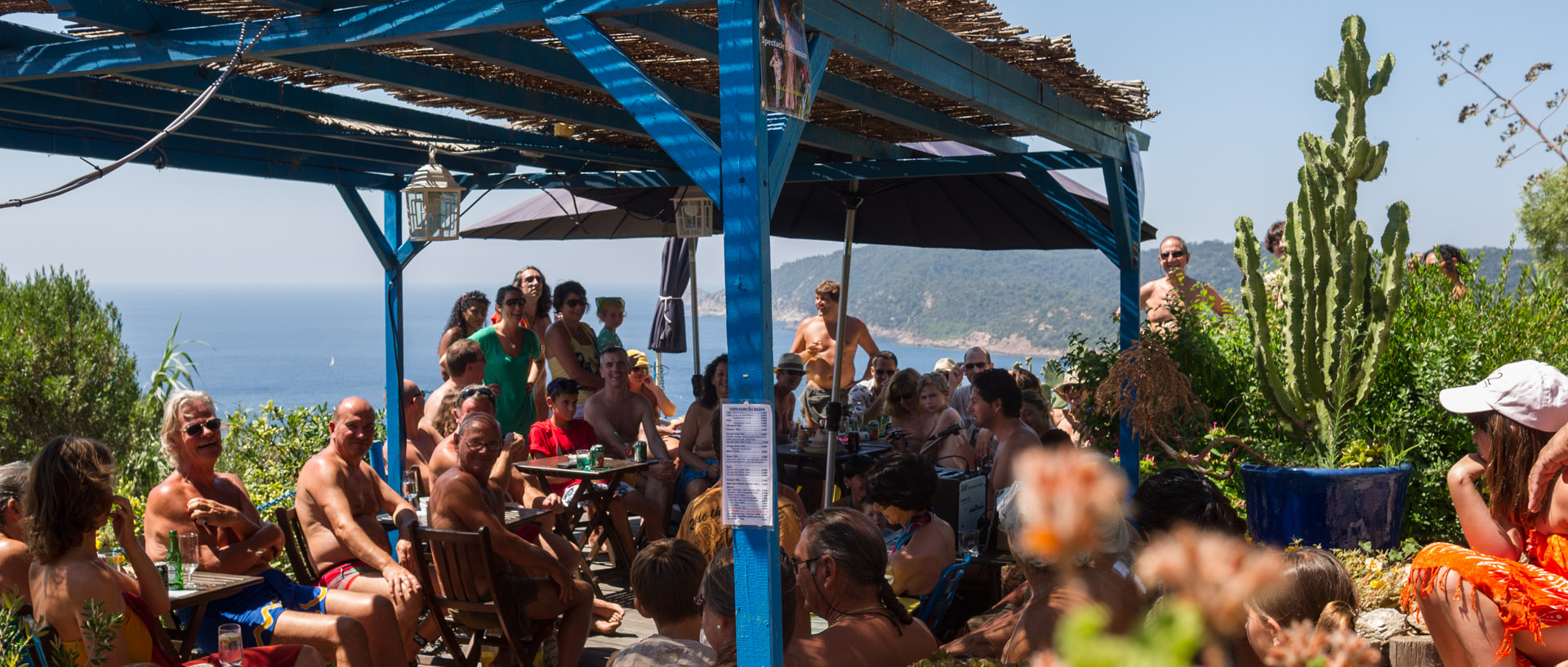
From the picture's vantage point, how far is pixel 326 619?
3967 millimetres

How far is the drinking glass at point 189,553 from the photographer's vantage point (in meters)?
3.84

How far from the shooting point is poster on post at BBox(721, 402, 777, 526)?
321 cm

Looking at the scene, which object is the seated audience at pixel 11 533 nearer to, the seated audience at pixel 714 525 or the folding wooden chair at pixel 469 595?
the folding wooden chair at pixel 469 595

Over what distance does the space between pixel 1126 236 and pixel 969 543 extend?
10.1 ft

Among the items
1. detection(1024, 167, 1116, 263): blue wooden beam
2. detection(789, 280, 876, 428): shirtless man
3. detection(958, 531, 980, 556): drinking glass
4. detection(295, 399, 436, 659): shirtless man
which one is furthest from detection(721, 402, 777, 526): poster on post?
detection(789, 280, 876, 428): shirtless man

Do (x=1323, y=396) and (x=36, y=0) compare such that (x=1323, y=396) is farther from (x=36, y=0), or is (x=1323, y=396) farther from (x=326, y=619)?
(x=36, y=0)

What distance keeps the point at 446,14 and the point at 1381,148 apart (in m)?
4.27

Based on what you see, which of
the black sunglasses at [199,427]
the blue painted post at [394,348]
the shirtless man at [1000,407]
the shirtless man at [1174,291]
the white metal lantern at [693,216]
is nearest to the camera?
the black sunglasses at [199,427]

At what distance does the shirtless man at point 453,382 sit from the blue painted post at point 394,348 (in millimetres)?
1231

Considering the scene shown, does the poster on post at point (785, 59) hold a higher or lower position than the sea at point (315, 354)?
higher

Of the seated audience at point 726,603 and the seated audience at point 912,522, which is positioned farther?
the seated audience at point 912,522

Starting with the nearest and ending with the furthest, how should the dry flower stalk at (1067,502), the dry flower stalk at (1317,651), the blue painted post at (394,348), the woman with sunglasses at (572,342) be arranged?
the dry flower stalk at (1067,502) → the dry flower stalk at (1317,651) → the blue painted post at (394,348) → the woman with sunglasses at (572,342)

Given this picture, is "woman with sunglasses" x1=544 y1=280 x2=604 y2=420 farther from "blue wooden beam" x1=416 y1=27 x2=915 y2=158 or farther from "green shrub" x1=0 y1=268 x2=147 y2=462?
"green shrub" x1=0 y1=268 x2=147 y2=462

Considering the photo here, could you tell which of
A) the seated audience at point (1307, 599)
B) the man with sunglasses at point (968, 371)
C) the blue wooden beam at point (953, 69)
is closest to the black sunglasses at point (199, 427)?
the blue wooden beam at point (953, 69)
